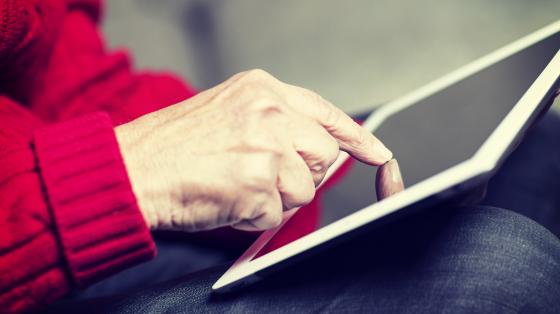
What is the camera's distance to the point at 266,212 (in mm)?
378

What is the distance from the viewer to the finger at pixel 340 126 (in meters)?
0.40

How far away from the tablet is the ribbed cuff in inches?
3.3

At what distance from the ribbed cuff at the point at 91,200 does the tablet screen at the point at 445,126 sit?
11 cm


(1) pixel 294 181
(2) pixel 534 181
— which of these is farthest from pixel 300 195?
(2) pixel 534 181

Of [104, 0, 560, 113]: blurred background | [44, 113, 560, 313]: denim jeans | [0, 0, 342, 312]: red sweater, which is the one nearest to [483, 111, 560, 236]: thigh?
[44, 113, 560, 313]: denim jeans

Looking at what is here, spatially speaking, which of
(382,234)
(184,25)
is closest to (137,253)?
(382,234)

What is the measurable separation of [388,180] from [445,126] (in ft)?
0.66

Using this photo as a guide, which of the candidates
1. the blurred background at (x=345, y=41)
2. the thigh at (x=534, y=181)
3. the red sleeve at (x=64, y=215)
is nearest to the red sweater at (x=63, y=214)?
the red sleeve at (x=64, y=215)

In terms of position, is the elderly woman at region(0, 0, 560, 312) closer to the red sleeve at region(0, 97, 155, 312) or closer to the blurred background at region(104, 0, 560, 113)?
the red sleeve at region(0, 97, 155, 312)

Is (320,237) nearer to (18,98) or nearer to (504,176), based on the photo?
(504,176)

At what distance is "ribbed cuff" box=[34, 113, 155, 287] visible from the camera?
1.19 feet

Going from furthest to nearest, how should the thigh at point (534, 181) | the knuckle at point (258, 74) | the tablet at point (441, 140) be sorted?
the thigh at point (534, 181)
the knuckle at point (258, 74)
the tablet at point (441, 140)

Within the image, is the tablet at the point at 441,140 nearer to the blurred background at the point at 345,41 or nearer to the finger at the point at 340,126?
the finger at the point at 340,126

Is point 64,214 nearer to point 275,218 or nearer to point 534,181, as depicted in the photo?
point 275,218
